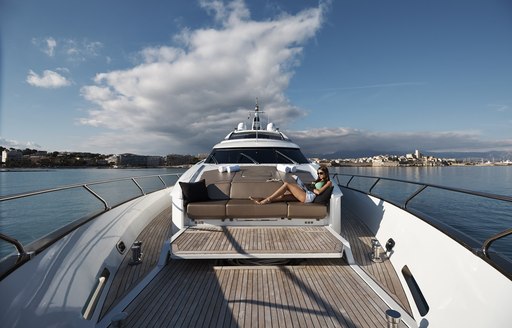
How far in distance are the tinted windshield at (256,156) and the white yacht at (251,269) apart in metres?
1.65

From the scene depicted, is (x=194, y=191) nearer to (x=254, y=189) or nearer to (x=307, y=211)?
(x=254, y=189)

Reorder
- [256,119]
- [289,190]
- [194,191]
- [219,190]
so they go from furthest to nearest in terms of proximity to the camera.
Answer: [256,119] → [219,190] → [289,190] → [194,191]

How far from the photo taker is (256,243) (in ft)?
10.1

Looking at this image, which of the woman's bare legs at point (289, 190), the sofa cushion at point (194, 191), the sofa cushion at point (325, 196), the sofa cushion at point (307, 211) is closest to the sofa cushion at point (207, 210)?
the sofa cushion at point (194, 191)

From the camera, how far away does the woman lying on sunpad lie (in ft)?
12.6

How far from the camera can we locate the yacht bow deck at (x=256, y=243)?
284cm

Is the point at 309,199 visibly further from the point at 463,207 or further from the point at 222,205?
the point at 463,207

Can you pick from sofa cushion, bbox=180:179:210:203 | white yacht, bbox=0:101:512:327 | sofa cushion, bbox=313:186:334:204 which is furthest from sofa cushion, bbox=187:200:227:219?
sofa cushion, bbox=313:186:334:204

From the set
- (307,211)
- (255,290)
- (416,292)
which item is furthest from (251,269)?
(416,292)

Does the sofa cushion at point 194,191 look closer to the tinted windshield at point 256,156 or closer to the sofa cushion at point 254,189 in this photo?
the sofa cushion at point 254,189

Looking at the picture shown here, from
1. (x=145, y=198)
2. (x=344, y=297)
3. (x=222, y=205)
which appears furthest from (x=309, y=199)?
(x=145, y=198)

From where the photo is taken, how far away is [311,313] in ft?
6.84

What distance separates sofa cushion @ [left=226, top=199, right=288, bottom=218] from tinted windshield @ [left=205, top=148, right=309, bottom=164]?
2.32 meters

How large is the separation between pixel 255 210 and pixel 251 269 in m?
0.95
